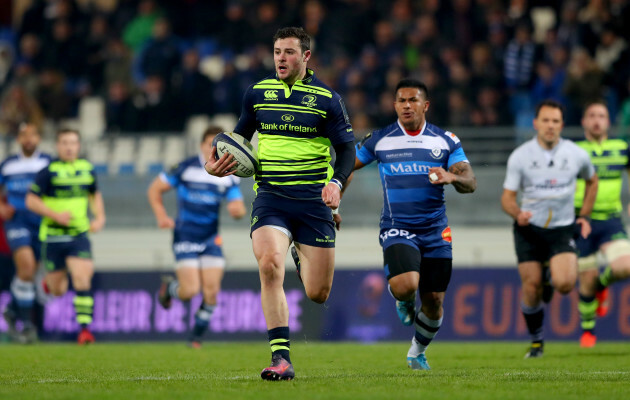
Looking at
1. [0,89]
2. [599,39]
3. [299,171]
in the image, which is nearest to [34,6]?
[0,89]

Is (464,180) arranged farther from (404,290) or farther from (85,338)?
(85,338)

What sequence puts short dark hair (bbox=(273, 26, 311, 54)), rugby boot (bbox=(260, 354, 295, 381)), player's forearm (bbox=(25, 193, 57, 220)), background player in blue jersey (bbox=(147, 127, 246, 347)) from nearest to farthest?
rugby boot (bbox=(260, 354, 295, 381)), short dark hair (bbox=(273, 26, 311, 54)), background player in blue jersey (bbox=(147, 127, 246, 347)), player's forearm (bbox=(25, 193, 57, 220))

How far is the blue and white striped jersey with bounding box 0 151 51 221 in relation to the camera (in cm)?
1566

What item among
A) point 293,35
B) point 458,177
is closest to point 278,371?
point 458,177

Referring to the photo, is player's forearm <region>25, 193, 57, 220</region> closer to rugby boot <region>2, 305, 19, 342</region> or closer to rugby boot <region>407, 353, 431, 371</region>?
rugby boot <region>2, 305, 19, 342</region>

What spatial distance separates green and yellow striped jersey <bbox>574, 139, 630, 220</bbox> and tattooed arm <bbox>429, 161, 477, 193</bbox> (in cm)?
394

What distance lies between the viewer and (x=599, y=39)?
57.5 feet

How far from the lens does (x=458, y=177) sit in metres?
8.90

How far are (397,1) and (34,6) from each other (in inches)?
316

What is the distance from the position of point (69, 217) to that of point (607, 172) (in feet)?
22.6

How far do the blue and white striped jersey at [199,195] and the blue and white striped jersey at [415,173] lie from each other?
4.37 metres

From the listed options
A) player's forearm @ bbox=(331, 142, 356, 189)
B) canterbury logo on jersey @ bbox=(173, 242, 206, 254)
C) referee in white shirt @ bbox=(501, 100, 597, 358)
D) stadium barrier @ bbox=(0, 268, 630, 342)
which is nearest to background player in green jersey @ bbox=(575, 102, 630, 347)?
referee in white shirt @ bbox=(501, 100, 597, 358)

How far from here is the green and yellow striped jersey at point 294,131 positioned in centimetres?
821

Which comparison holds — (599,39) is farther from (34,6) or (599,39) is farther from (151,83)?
(34,6)
